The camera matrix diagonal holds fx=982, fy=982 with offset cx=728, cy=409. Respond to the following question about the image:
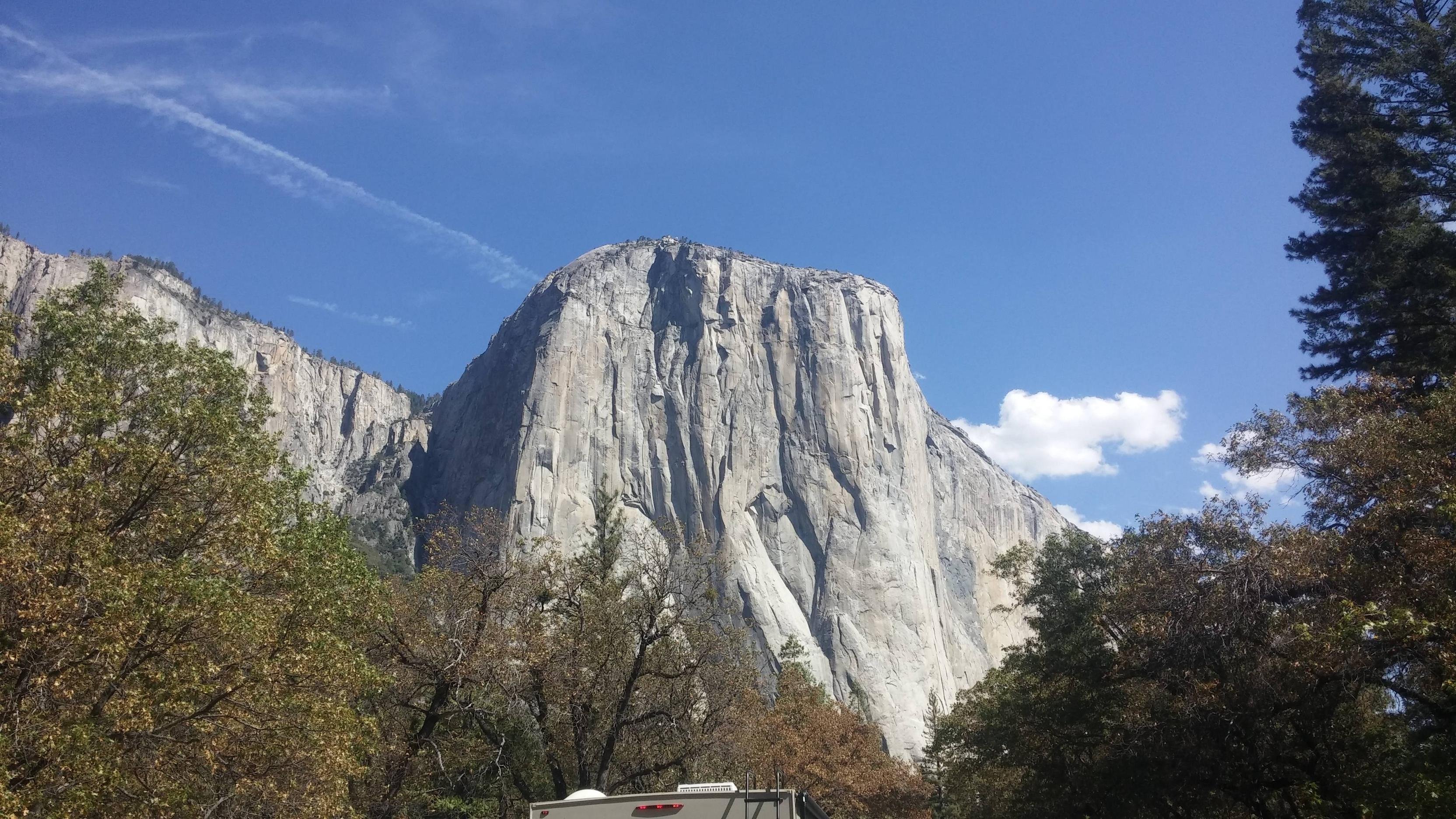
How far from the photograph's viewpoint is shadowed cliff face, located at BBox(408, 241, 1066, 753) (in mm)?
105000

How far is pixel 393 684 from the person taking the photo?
1961cm

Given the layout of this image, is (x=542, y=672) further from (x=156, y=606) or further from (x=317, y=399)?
(x=317, y=399)

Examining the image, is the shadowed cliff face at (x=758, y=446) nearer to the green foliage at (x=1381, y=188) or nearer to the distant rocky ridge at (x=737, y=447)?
the distant rocky ridge at (x=737, y=447)

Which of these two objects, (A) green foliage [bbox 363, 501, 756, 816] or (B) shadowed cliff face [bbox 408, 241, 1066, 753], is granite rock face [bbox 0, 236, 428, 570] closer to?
(B) shadowed cliff face [bbox 408, 241, 1066, 753]

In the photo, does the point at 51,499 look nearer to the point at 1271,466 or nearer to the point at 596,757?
the point at 596,757

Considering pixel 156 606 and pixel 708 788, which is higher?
pixel 156 606

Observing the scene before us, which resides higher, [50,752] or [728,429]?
[728,429]

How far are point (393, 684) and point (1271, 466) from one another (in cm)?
1691

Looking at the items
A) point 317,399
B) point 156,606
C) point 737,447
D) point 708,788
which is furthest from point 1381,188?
point 317,399

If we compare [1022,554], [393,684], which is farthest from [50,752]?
[1022,554]

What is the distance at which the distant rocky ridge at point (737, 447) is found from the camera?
10550 cm

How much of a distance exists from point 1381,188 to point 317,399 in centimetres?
15561

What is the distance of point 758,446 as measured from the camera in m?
115

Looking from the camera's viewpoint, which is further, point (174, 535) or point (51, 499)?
point (174, 535)
